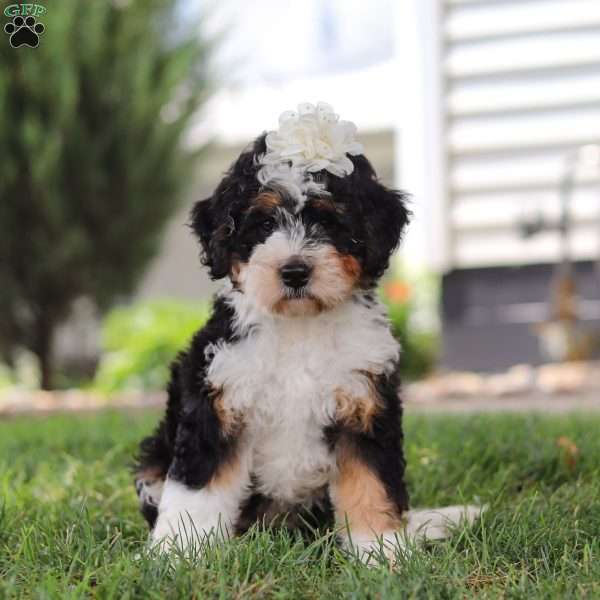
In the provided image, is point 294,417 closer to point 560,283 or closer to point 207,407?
point 207,407

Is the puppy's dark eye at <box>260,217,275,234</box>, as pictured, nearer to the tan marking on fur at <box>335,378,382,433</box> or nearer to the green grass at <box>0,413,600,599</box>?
the tan marking on fur at <box>335,378,382,433</box>

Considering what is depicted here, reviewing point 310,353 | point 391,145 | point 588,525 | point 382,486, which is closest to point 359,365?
point 310,353

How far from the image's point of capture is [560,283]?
9422 millimetres

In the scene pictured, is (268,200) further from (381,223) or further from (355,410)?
(355,410)

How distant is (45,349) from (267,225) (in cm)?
809

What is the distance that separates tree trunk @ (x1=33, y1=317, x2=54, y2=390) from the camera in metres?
10.5

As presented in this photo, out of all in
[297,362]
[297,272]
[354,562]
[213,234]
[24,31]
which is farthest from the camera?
[24,31]

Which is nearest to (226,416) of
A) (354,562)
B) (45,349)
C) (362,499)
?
(362,499)

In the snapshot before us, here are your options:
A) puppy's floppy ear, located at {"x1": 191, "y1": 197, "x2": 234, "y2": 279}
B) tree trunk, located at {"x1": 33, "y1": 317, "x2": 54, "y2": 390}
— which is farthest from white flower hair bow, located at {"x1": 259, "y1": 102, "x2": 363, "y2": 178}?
tree trunk, located at {"x1": 33, "y1": 317, "x2": 54, "y2": 390}

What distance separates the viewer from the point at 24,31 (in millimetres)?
8922

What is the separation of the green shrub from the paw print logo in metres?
3.45

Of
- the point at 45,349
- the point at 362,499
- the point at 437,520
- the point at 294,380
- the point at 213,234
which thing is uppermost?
the point at 213,234

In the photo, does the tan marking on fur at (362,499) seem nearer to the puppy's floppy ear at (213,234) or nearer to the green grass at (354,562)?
the green grass at (354,562)

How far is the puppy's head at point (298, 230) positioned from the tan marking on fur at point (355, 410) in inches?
12.0
